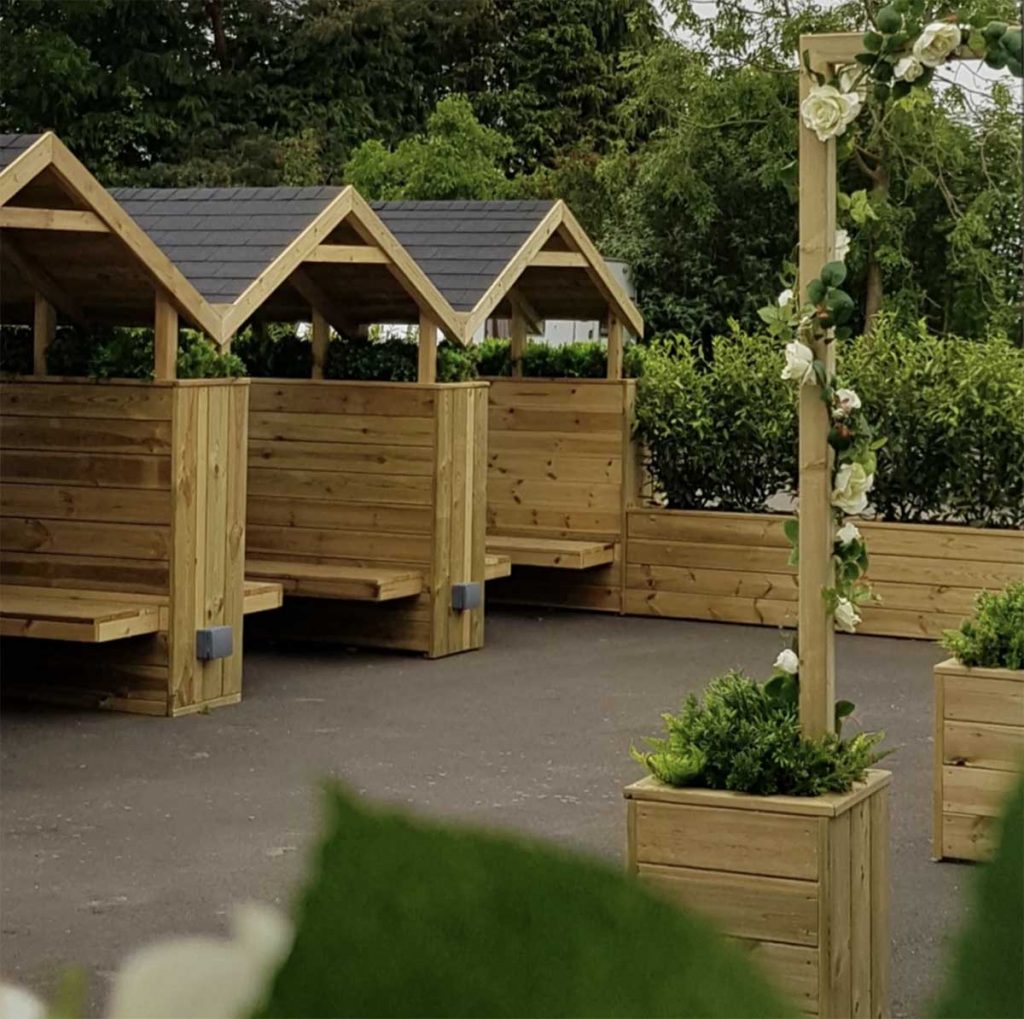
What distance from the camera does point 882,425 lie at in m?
9.77

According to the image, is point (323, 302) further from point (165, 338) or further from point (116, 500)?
point (116, 500)

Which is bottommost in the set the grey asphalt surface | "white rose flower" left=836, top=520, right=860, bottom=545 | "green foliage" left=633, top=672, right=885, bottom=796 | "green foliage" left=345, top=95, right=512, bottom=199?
the grey asphalt surface

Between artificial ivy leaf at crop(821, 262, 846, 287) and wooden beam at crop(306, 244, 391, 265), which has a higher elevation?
wooden beam at crop(306, 244, 391, 265)

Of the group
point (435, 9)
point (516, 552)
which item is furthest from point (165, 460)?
point (435, 9)

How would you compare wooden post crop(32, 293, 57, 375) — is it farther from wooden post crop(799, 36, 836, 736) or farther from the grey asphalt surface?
wooden post crop(799, 36, 836, 736)

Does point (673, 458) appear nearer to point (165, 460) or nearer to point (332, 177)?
point (165, 460)

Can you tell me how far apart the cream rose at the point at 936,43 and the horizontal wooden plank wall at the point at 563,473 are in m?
6.66

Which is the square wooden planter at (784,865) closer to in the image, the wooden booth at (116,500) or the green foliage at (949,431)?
the wooden booth at (116,500)

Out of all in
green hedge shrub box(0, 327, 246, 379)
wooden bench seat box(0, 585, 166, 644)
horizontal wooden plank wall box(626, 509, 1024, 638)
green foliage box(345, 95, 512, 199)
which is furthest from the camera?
green foliage box(345, 95, 512, 199)

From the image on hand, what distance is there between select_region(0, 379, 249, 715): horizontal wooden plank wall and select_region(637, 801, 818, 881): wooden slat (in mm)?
4033

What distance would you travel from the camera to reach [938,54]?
3.97 meters

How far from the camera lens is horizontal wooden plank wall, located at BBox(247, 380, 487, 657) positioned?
9.12m

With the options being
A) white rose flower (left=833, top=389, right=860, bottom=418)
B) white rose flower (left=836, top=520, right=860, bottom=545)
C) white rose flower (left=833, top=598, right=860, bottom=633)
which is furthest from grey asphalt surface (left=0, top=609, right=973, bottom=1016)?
white rose flower (left=833, top=389, right=860, bottom=418)

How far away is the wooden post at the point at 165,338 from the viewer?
758 cm
